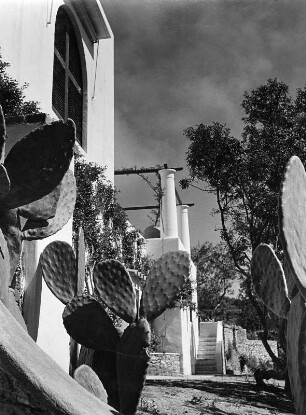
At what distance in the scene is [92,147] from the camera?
491 inches

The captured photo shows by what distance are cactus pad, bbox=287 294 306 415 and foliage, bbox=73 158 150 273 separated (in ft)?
25.4

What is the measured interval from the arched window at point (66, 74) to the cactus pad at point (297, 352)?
9.44 metres

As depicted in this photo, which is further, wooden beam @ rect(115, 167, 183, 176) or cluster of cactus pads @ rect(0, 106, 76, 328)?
wooden beam @ rect(115, 167, 183, 176)

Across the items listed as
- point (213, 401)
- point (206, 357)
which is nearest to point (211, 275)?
point (206, 357)

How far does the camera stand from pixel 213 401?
7.25 m

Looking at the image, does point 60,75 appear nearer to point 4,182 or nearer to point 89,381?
point 89,381

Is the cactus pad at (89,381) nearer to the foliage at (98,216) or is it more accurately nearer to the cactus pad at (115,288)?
the cactus pad at (115,288)

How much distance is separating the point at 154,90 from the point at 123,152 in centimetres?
763

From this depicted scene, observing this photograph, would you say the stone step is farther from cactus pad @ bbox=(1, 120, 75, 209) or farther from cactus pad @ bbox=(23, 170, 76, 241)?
cactus pad @ bbox=(1, 120, 75, 209)

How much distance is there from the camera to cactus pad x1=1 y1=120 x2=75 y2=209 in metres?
1.72

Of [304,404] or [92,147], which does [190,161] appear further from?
[304,404]

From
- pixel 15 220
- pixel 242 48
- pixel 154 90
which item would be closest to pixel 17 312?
pixel 15 220

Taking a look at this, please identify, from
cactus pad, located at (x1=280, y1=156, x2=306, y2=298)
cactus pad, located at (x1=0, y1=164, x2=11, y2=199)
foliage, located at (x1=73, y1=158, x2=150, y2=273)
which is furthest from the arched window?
cactus pad, located at (x1=280, y1=156, x2=306, y2=298)

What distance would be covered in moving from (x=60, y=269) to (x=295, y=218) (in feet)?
6.77
